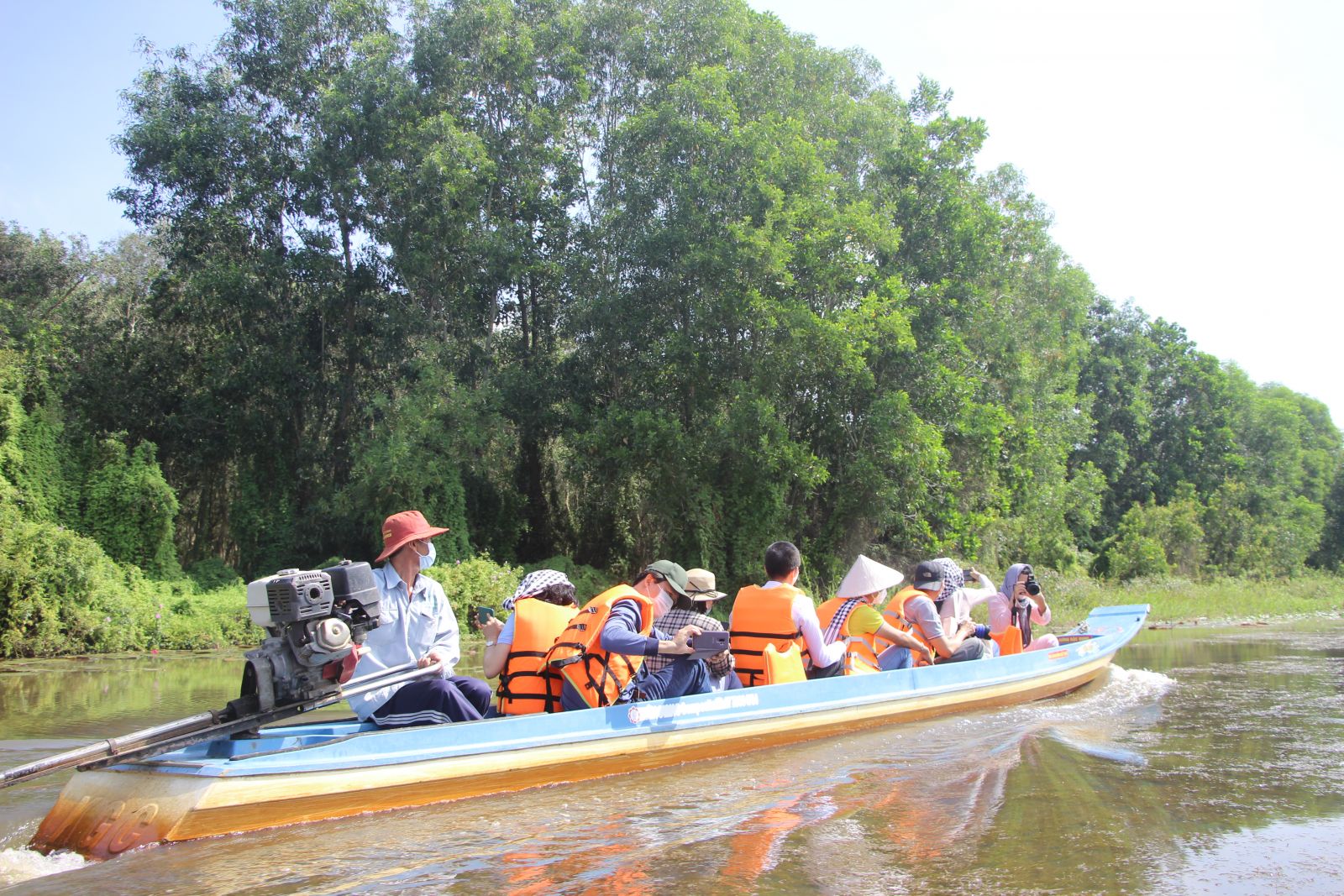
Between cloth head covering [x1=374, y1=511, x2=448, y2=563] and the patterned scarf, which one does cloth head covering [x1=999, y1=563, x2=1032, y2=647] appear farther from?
cloth head covering [x1=374, y1=511, x2=448, y2=563]

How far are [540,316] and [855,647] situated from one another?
14.8 metres

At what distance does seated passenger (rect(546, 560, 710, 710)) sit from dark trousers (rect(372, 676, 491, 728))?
23.0 inches

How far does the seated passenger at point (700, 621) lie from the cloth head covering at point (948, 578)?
2.12 m

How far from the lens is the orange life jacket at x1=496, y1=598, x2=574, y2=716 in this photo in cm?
568

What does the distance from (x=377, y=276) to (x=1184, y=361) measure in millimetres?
26574

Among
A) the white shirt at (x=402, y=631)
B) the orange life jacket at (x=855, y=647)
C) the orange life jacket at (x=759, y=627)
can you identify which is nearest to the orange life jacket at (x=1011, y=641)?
the orange life jacket at (x=855, y=647)

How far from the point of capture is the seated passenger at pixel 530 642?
570 centimetres

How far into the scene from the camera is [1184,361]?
113 ft

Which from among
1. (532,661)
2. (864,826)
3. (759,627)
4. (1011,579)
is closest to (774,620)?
(759,627)

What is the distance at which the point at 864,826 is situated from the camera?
5.10 meters

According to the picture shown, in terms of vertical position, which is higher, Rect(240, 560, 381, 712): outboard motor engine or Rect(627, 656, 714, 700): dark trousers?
Rect(240, 560, 381, 712): outboard motor engine

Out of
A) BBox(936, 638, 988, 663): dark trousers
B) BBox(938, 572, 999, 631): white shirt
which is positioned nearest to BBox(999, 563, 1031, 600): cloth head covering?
BBox(938, 572, 999, 631): white shirt

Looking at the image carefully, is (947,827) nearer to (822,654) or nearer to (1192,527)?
(822,654)

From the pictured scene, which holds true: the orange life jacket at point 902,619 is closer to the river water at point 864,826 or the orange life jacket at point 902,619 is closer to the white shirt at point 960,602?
the white shirt at point 960,602
